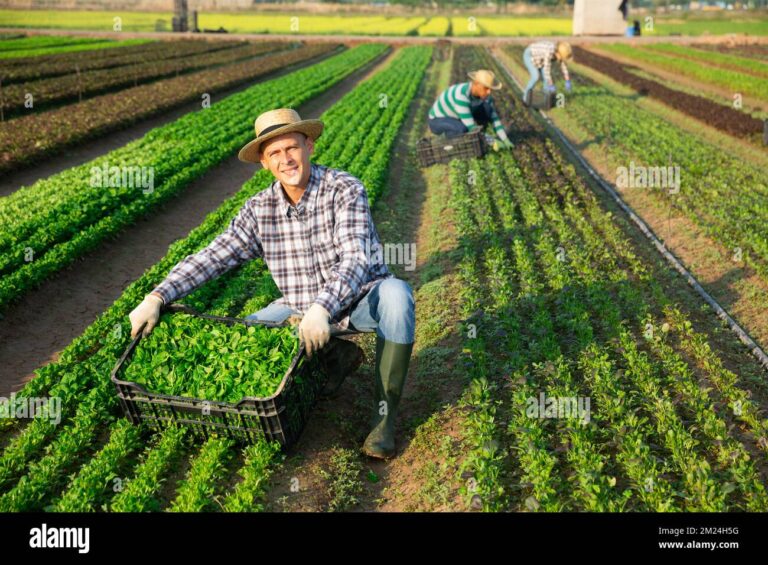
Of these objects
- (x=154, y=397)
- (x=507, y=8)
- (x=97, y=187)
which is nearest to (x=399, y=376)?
(x=154, y=397)

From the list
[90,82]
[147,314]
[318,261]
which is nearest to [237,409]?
[147,314]

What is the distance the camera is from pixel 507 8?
3745 inches

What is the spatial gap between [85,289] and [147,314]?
4170mm

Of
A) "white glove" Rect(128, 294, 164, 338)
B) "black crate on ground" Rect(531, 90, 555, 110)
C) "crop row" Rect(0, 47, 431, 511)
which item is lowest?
"crop row" Rect(0, 47, 431, 511)

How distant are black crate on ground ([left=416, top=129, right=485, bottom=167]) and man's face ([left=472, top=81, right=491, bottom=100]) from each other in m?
1.18

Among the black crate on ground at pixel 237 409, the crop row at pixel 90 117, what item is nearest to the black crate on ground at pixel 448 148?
the crop row at pixel 90 117

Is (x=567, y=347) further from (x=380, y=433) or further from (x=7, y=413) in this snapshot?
(x=7, y=413)

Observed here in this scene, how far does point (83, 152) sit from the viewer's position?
1508 cm

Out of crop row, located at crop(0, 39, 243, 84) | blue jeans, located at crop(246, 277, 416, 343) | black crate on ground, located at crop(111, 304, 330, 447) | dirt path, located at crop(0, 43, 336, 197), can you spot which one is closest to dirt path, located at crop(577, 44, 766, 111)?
dirt path, located at crop(0, 43, 336, 197)

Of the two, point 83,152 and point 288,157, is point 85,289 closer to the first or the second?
point 288,157

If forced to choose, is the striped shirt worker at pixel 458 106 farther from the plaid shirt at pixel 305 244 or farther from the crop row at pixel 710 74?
the crop row at pixel 710 74

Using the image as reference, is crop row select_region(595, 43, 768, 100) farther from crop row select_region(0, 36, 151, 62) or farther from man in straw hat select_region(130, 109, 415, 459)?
crop row select_region(0, 36, 151, 62)

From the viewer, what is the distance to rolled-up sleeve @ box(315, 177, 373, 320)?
4.30 meters
